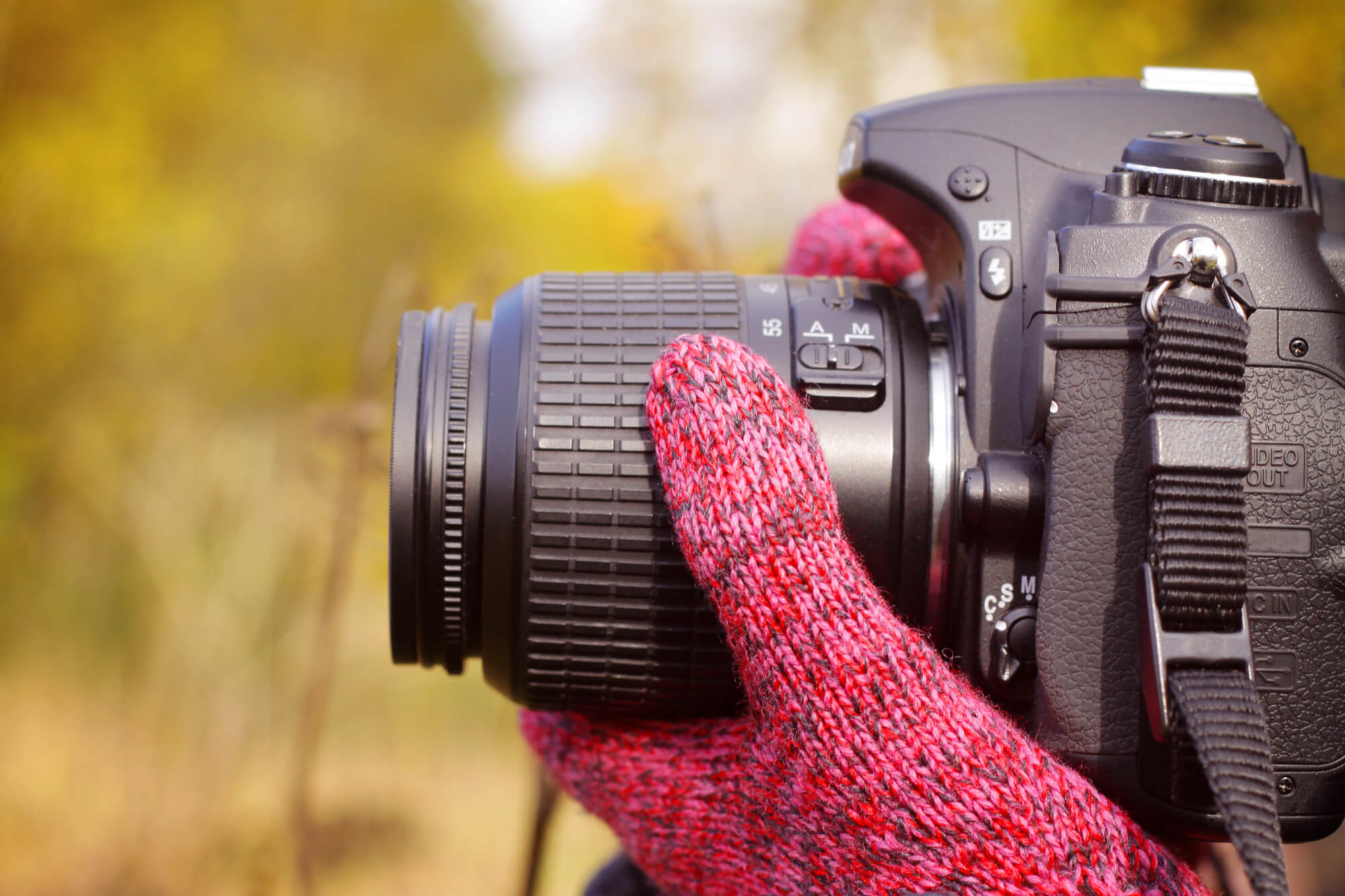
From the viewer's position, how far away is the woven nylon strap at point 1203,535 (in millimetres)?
459

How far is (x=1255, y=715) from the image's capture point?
461 mm

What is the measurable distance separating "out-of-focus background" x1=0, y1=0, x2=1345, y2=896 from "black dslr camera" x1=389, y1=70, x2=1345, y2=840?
0.34 meters

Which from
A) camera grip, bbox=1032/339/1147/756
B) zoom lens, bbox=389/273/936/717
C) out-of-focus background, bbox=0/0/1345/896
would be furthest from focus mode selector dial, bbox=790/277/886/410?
out-of-focus background, bbox=0/0/1345/896

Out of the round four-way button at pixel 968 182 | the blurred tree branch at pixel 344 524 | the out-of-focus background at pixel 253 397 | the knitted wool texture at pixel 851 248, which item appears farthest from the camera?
the out-of-focus background at pixel 253 397

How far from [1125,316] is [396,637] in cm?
44

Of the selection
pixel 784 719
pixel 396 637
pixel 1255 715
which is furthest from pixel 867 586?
Result: pixel 396 637

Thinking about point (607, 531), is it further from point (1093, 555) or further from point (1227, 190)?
point (1227, 190)

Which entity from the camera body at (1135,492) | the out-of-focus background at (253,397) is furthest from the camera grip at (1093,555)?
the out-of-focus background at (253,397)

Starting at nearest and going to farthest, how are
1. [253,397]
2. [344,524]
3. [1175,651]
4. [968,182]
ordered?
1. [1175,651]
2. [968,182]
3. [344,524]
4. [253,397]

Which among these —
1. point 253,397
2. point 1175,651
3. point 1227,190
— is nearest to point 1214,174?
point 1227,190

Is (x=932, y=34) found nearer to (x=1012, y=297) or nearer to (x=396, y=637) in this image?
(x=1012, y=297)

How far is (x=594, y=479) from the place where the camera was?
0.58 meters

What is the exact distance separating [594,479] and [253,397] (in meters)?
2.60

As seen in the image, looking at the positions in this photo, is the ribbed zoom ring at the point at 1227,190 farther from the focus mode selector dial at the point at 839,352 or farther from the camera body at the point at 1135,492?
the focus mode selector dial at the point at 839,352
